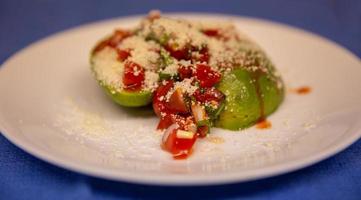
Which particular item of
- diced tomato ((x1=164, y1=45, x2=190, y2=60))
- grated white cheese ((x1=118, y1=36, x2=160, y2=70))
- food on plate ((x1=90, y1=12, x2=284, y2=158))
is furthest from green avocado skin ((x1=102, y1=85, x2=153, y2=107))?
diced tomato ((x1=164, y1=45, x2=190, y2=60))

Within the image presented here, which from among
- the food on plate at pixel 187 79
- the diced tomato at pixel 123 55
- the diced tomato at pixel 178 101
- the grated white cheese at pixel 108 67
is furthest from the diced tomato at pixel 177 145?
the diced tomato at pixel 123 55

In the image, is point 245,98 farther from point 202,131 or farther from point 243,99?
point 202,131

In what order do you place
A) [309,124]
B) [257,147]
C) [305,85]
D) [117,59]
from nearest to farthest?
1. [257,147]
2. [309,124]
3. [117,59]
4. [305,85]

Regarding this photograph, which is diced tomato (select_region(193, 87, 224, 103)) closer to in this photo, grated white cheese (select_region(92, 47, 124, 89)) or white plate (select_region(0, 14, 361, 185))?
white plate (select_region(0, 14, 361, 185))

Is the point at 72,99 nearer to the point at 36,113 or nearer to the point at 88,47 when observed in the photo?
the point at 36,113

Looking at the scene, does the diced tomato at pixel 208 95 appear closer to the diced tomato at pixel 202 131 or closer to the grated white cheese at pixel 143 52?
the diced tomato at pixel 202 131

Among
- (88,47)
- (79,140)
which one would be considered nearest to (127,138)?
(79,140)

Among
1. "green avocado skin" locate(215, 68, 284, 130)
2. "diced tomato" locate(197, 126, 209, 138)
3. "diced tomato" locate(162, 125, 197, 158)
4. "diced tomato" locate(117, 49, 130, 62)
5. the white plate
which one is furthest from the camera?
"diced tomato" locate(117, 49, 130, 62)
